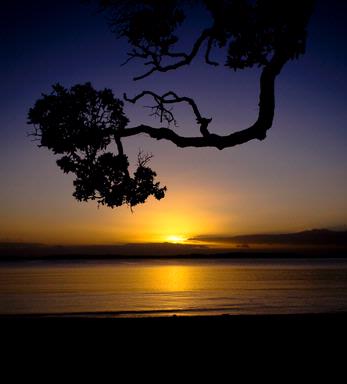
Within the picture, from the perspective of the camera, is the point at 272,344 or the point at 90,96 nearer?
the point at 272,344

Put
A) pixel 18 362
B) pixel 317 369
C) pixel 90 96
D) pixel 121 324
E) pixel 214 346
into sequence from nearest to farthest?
1. pixel 317 369
2. pixel 18 362
3. pixel 214 346
4. pixel 121 324
5. pixel 90 96

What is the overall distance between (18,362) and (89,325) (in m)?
3.24

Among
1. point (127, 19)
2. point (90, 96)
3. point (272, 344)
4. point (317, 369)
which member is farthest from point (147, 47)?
point (317, 369)

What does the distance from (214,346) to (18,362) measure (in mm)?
3342

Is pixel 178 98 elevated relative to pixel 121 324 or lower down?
elevated

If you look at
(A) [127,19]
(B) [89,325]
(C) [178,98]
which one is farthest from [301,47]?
(B) [89,325]

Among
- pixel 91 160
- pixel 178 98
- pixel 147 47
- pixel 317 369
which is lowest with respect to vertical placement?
pixel 317 369

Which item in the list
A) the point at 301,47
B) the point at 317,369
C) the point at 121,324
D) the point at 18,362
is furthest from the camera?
the point at 121,324

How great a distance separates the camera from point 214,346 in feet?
27.9

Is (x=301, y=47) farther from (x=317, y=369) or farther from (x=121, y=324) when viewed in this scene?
(x=121, y=324)

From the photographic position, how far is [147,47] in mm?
11617

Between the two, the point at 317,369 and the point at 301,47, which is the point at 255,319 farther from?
the point at 301,47

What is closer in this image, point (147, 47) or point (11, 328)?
point (11, 328)

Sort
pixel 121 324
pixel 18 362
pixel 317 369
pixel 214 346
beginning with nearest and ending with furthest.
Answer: pixel 317 369 → pixel 18 362 → pixel 214 346 → pixel 121 324
